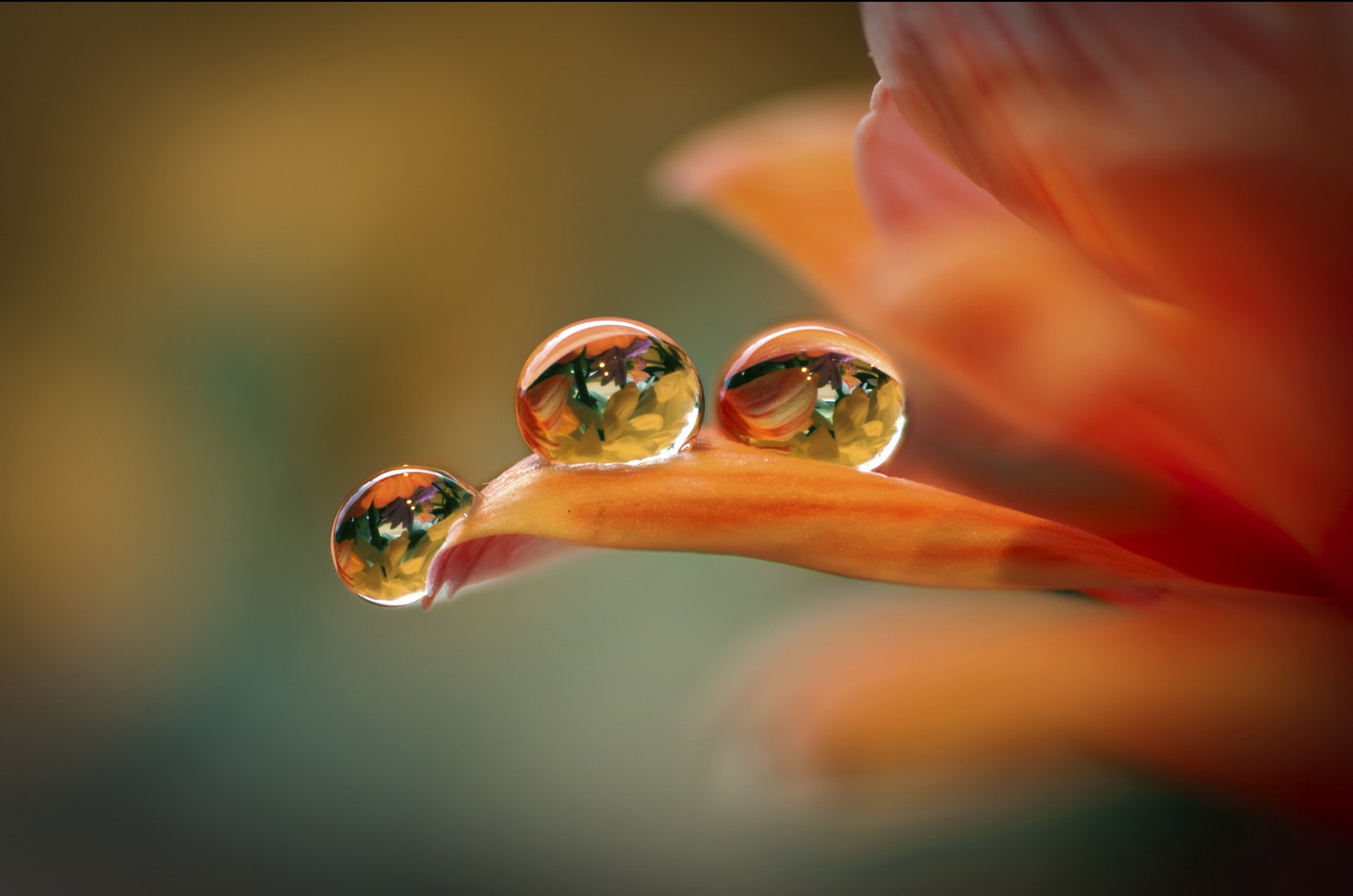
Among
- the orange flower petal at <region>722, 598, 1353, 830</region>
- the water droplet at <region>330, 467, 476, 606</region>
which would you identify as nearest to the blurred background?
the orange flower petal at <region>722, 598, 1353, 830</region>

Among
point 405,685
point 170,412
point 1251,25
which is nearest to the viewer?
point 1251,25

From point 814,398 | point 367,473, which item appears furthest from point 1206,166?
point 367,473

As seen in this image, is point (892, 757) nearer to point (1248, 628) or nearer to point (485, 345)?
point (1248, 628)

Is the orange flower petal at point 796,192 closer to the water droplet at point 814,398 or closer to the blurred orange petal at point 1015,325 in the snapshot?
the blurred orange petal at point 1015,325

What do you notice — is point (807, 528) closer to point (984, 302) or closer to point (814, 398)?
point (814, 398)

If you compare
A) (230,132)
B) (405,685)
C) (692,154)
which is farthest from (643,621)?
(230,132)
